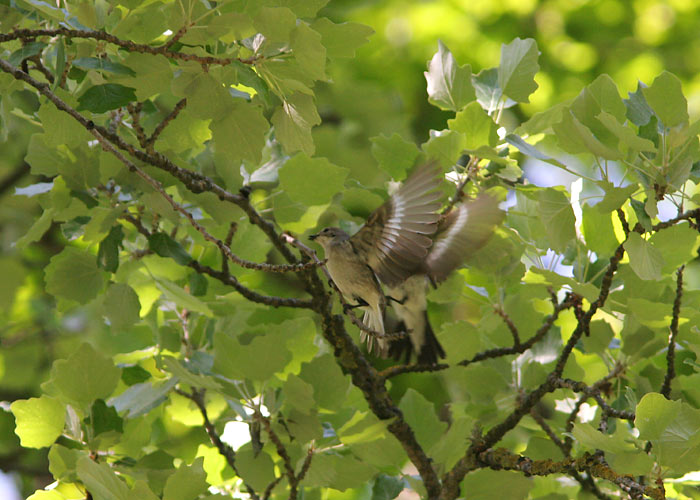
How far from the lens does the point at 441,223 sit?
2.17 m

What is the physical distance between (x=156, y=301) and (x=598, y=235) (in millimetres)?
1273

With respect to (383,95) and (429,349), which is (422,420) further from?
(383,95)

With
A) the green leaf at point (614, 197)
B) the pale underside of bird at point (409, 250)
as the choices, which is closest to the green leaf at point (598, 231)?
the pale underside of bird at point (409, 250)

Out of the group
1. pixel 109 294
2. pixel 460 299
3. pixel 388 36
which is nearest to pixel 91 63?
pixel 109 294

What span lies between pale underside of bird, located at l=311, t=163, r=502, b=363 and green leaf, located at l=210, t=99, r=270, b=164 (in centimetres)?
44

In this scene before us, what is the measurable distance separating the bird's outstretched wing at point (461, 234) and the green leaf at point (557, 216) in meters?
0.19

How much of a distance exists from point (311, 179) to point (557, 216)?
2.05 feet

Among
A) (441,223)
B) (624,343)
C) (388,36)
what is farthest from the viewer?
(388,36)

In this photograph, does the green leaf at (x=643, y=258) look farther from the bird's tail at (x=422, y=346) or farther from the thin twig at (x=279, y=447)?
the bird's tail at (x=422, y=346)

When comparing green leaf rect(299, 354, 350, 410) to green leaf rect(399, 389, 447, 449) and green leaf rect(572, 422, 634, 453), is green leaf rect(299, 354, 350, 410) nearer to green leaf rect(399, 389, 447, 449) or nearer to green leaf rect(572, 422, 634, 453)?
green leaf rect(399, 389, 447, 449)

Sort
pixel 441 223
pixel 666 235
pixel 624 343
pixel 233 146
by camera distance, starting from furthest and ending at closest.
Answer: pixel 441 223, pixel 624 343, pixel 666 235, pixel 233 146

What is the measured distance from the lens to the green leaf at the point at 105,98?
1602 mm

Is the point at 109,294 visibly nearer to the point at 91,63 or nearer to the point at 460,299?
the point at 91,63

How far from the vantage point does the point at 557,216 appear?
179 cm
